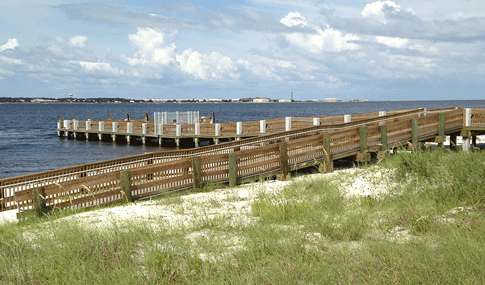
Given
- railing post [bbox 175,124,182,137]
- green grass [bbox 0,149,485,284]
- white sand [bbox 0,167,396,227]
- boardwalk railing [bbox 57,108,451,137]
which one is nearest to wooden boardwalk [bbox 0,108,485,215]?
white sand [bbox 0,167,396,227]

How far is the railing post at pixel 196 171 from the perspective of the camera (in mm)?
11898

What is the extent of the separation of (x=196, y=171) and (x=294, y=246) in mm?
6427

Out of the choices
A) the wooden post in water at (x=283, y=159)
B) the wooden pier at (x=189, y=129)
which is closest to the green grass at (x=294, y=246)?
the wooden post in water at (x=283, y=159)

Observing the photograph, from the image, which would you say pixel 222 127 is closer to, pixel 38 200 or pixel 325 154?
pixel 325 154

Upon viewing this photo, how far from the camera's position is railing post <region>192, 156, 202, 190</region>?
39.0 feet

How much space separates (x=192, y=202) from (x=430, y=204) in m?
5.29

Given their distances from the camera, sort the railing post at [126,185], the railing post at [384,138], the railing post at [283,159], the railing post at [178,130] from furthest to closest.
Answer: the railing post at [178,130]
the railing post at [384,138]
the railing post at [283,159]
the railing post at [126,185]

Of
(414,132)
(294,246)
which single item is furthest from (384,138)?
(294,246)

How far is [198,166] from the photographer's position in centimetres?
1200

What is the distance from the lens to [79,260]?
581 cm

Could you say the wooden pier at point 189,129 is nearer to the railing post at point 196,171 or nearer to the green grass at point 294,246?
the railing post at point 196,171

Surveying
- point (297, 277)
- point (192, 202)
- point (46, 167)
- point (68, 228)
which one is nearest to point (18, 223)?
point (68, 228)

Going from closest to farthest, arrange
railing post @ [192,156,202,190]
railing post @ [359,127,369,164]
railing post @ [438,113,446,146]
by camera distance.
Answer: railing post @ [192,156,202,190]
railing post @ [359,127,369,164]
railing post @ [438,113,446,146]

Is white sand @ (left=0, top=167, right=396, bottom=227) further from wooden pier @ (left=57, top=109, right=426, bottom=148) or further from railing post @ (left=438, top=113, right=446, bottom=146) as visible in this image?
wooden pier @ (left=57, top=109, right=426, bottom=148)
